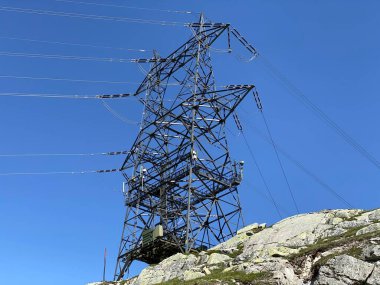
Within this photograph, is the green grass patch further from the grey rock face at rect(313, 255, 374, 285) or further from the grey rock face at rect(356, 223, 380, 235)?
the grey rock face at rect(356, 223, 380, 235)

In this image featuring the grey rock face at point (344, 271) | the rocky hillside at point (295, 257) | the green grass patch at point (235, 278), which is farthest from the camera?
the green grass patch at point (235, 278)

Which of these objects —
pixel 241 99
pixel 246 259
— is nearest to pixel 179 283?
pixel 246 259

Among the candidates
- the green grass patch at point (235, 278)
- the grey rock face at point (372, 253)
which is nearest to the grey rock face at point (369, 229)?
the grey rock face at point (372, 253)

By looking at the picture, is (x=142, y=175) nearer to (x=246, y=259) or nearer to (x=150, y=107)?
(x=150, y=107)

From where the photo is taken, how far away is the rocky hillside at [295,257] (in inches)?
845

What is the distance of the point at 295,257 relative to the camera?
24.3 meters

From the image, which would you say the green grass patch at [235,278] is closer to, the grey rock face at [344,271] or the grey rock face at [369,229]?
the grey rock face at [344,271]

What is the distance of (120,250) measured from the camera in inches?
1889

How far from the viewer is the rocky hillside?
21.5 m

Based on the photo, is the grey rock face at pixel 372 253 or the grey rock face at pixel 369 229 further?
the grey rock face at pixel 369 229

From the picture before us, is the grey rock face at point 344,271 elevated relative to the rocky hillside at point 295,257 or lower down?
lower down

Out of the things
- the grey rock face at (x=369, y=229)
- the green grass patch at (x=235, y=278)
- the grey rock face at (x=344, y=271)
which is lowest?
the grey rock face at (x=344, y=271)

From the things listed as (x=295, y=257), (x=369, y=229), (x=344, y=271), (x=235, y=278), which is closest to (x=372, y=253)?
(x=344, y=271)

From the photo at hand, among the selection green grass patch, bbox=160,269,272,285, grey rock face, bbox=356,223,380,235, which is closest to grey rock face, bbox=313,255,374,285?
green grass patch, bbox=160,269,272,285
